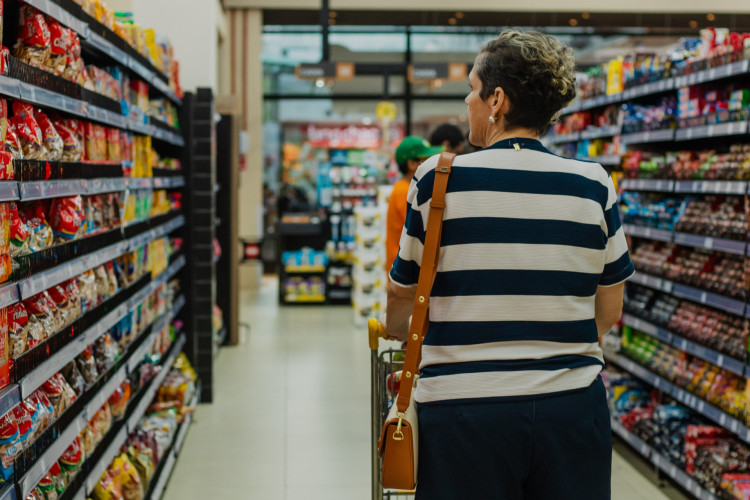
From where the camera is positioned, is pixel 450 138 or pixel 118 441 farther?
pixel 450 138

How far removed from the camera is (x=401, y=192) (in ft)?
14.1

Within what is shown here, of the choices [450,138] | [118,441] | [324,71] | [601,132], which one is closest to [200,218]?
[450,138]

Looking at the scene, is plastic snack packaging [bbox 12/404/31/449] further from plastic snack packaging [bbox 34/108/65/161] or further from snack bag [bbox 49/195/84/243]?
plastic snack packaging [bbox 34/108/65/161]

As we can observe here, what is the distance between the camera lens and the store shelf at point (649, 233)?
4.65 m

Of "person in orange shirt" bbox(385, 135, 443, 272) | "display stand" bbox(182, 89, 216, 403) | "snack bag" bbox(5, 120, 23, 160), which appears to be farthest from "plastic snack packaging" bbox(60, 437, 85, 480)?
"display stand" bbox(182, 89, 216, 403)

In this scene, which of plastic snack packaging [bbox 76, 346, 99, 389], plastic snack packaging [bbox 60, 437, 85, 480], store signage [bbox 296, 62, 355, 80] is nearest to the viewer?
plastic snack packaging [bbox 60, 437, 85, 480]

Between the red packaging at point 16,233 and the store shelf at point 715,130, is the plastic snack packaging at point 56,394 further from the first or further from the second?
the store shelf at point 715,130

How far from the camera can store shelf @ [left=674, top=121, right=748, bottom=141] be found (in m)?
3.85

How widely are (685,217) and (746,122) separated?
0.80 metres

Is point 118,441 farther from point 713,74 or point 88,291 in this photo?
point 713,74

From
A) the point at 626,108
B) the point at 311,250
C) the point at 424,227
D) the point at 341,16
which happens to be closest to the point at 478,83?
the point at 424,227

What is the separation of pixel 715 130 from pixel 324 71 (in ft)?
24.8

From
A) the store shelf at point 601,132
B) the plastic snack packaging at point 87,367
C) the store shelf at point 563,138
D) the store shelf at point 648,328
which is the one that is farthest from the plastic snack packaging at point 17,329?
the store shelf at point 563,138

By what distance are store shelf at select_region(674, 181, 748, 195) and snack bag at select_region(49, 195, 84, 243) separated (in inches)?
114
